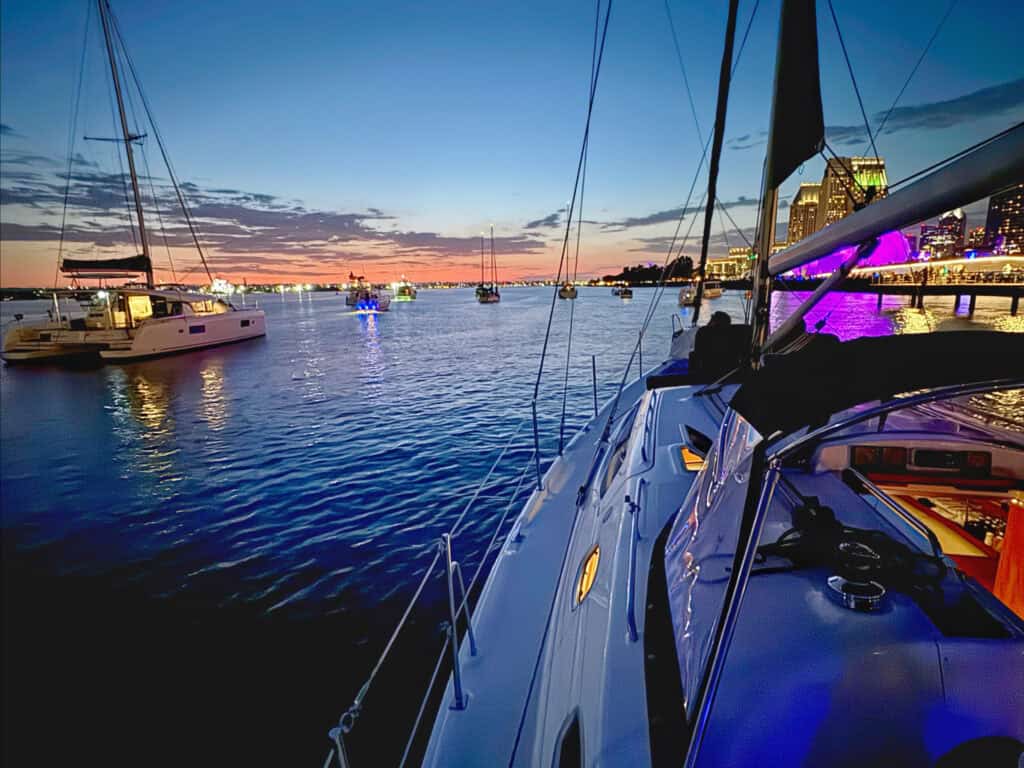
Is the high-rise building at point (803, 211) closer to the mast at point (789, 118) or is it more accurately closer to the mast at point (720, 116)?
the mast at point (789, 118)

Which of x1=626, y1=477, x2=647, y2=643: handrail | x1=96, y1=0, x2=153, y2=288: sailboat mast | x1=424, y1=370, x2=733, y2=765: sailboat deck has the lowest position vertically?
x1=424, y1=370, x2=733, y2=765: sailboat deck

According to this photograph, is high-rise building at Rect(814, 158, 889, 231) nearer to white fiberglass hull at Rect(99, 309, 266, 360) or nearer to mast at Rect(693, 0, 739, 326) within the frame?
mast at Rect(693, 0, 739, 326)

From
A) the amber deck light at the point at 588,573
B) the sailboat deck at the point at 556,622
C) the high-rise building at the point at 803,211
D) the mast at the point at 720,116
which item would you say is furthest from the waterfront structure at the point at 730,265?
the amber deck light at the point at 588,573

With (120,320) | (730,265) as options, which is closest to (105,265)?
(120,320)

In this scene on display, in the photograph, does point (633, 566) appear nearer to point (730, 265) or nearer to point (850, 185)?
point (850, 185)

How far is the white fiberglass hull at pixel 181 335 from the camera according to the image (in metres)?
25.9

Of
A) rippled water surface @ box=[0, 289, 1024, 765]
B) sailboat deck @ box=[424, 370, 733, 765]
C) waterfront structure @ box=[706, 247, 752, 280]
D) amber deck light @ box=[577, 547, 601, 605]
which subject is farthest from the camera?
waterfront structure @ box=[706, 247, 752, 280]

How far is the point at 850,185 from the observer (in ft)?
14.3

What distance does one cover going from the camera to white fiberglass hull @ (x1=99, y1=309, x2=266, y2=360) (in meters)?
25.9

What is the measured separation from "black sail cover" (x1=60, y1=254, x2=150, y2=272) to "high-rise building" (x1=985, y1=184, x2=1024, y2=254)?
31.6 m

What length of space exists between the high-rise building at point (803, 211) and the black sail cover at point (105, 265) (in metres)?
29.9

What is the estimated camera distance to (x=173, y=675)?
203 inches

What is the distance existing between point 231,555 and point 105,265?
83.1 ft

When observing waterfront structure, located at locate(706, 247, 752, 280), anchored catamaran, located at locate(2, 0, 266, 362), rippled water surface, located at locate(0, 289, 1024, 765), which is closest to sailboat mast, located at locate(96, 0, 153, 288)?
anchored catamaran, located at locate(2, 0, 266, 362)
